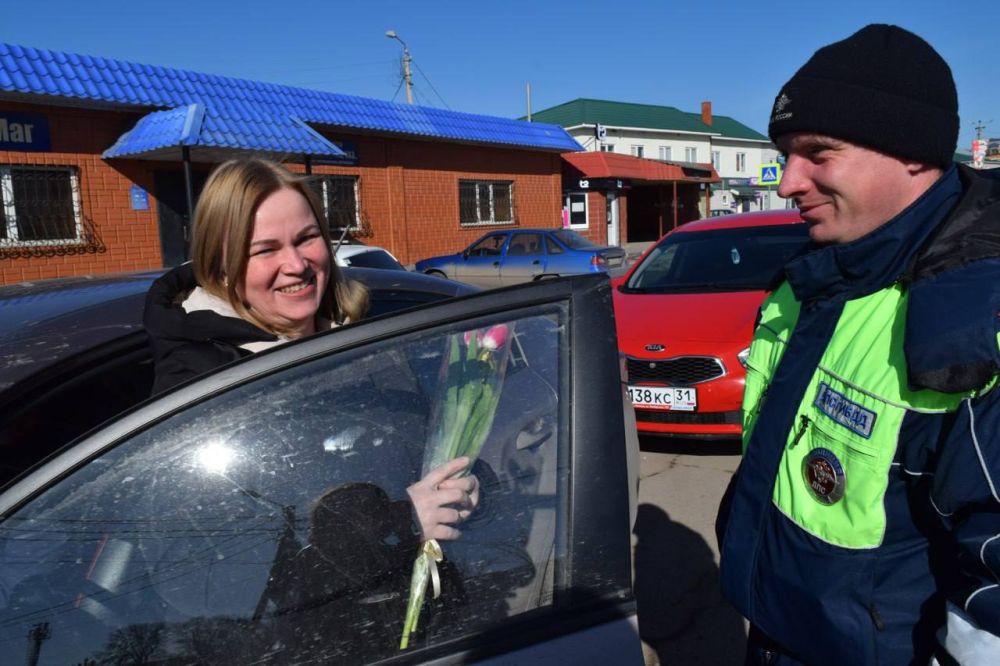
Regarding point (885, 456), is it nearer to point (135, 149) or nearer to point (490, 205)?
point (135, 149)

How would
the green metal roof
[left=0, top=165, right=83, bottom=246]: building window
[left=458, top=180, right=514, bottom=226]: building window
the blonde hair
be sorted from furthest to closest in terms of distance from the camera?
the green metal roof < [left=458, top=180, right=514, bottom=226]: building window < [left=0, top=165, right=83, bottom=246]: building window < the blonde hair

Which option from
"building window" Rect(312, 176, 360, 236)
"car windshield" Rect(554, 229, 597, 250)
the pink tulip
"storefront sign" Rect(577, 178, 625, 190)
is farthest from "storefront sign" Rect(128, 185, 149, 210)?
"storefront sign" Rect(577, 178, 625, 190)

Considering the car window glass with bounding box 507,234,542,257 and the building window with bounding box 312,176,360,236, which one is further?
the building window with bounding box 312,176,360,236

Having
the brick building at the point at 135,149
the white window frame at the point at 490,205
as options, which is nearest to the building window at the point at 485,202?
the white window frame at the point at 490,205

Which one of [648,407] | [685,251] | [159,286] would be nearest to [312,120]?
[685,251]

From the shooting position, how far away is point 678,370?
14.9ft

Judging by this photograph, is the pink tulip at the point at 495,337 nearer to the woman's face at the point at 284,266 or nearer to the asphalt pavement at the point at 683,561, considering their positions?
the woman's face at the point at 284,266

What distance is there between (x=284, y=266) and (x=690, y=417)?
342 centimetres

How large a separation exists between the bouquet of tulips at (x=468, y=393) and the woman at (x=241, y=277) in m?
0.54

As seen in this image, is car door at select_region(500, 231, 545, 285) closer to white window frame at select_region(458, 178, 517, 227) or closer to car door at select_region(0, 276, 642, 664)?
white window frame at select_region(458, 178, 517, 227)

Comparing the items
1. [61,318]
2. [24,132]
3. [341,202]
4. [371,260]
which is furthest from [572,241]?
[61,318]

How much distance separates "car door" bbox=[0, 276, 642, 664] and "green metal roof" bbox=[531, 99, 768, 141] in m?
37.0

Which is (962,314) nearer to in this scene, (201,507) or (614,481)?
(614,481)

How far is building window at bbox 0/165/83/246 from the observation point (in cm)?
1022
